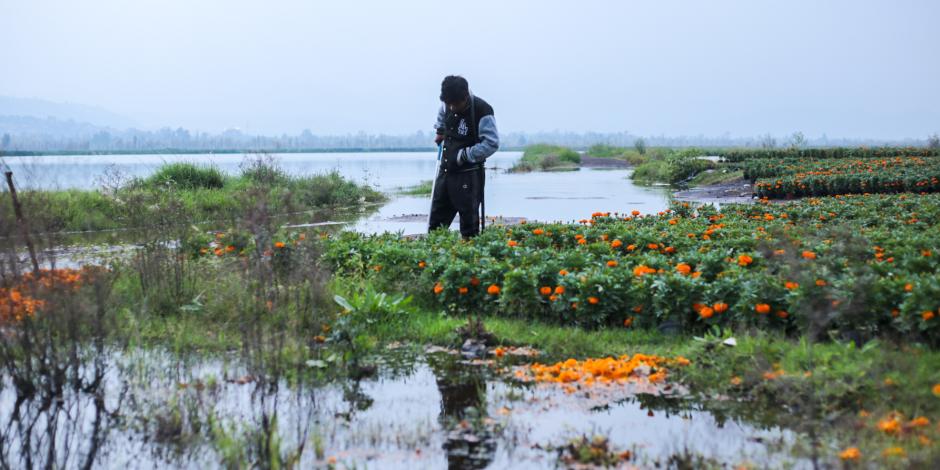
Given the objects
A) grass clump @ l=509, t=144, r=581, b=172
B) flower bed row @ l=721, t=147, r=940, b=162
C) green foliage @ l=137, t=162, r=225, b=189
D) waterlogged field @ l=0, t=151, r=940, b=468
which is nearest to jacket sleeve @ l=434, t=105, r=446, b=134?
waterlogged field @ l=0, t=151, r=940, b=468

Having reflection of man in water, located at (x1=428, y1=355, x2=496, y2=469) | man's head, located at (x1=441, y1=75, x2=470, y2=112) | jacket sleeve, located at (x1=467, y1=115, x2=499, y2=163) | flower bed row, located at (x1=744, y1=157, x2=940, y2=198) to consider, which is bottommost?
reflection of man in water, located at (x1=428, y1=355, x2=496, y2=469)

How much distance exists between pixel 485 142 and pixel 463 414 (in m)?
4.93

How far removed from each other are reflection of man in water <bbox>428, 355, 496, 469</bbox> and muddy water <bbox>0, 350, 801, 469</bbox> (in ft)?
0.04

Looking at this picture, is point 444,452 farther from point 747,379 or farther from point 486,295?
point 486,295

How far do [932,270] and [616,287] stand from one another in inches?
97.5

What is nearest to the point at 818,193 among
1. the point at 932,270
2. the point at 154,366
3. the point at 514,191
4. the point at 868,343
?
the point at 514,191

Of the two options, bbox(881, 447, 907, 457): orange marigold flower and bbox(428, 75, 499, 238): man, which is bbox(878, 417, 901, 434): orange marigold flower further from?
bbox(428, 75, 499, 238): man

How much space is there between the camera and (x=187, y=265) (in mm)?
8258

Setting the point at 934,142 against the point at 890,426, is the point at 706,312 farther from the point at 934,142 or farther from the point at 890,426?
the point at 934,142

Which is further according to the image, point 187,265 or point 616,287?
point 187,265

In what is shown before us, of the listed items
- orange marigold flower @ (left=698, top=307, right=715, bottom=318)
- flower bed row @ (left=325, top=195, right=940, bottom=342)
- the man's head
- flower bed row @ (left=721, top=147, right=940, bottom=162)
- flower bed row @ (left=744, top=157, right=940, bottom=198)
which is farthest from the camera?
flower bed row @ (left=721, top=147, right=940, bottom=162)

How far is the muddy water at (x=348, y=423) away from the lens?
13.5 feet

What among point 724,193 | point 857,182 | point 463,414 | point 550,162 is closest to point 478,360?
point 463,414

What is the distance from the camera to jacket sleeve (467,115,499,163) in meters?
9.18
